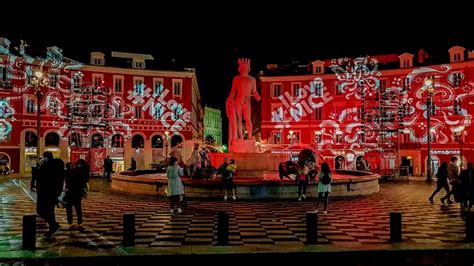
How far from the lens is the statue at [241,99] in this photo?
86.3 ft

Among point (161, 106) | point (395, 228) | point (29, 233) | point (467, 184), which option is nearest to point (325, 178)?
point (395, 228)

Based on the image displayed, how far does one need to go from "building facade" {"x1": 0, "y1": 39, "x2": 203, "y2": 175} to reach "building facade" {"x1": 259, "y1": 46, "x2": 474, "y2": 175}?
11.5 metres

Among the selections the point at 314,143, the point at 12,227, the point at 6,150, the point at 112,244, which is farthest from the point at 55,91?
the point at 112,244

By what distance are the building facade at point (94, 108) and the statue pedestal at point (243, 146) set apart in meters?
24.3

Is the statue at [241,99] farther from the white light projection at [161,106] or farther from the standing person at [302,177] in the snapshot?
the white light projection at [161,106]

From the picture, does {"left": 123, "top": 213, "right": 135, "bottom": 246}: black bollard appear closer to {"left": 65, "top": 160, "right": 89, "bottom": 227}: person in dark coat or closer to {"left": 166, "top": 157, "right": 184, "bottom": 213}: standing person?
{"left": 65, "top": 160, "right": 89, "bottom": 227}: person in dark coat

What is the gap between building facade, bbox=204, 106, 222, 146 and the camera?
378ft

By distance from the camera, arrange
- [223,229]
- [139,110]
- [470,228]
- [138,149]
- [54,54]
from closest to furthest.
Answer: [223,229] < [470,228] < [54,54] < [138,149] < [139,110]

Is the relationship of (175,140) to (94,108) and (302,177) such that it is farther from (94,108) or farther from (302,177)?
(302,177)

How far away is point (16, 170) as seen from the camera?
50.7 m

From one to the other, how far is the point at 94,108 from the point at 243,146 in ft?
105

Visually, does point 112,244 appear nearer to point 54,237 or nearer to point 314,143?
point 54,237

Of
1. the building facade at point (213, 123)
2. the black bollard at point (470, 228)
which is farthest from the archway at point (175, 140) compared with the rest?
the building facade at point (213, 123)

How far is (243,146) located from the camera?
26.6 m
